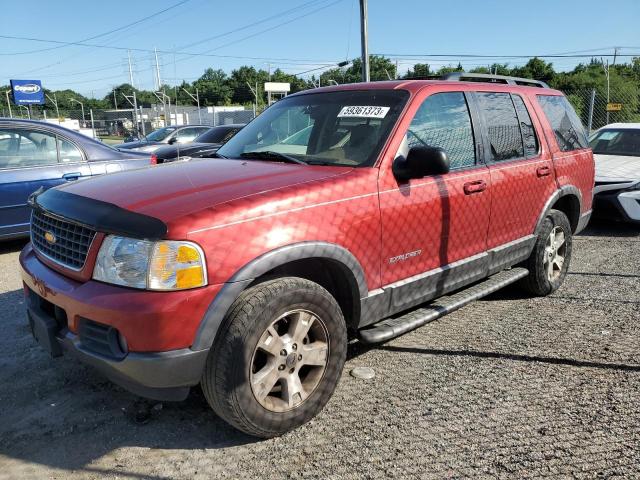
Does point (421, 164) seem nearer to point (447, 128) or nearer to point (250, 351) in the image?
point (447, 128)

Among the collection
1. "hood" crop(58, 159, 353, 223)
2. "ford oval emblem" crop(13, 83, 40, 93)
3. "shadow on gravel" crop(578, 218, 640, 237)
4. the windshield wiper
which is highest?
"ford oval emblem" crop(13, 83, 40, 93)

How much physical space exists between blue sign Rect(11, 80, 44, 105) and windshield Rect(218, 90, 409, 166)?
40.3m

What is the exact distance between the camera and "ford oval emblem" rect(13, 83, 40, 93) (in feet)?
127

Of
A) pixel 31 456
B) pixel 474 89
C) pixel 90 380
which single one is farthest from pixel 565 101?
pixel 31 456

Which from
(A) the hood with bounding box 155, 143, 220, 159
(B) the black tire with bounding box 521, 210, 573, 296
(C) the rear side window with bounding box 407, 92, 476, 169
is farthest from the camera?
(A) the hood with bounding box 155, 143, 220, 159

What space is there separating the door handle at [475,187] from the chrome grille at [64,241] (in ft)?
7.90

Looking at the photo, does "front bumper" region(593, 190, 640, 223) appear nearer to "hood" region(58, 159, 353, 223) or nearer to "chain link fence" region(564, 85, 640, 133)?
"hood" region(58, 159, 353, 223)

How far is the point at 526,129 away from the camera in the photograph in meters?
4.36

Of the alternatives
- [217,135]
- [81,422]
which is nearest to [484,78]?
[81,422]

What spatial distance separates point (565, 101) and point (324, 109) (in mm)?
2777

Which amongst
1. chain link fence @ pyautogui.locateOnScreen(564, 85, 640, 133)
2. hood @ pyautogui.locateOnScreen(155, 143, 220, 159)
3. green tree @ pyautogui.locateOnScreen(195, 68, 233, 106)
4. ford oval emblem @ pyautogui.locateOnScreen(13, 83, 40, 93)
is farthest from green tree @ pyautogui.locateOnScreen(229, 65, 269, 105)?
hood @ pyautogui.locateOnScreen(155, 143, 220, 159)

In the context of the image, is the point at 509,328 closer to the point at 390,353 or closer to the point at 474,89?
the point at 390,353

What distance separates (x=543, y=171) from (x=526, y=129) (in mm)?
387

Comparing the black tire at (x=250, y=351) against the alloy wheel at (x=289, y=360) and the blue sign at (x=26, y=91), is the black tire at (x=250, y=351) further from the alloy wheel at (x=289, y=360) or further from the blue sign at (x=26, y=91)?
the blue sign at (x=26, y=91)
